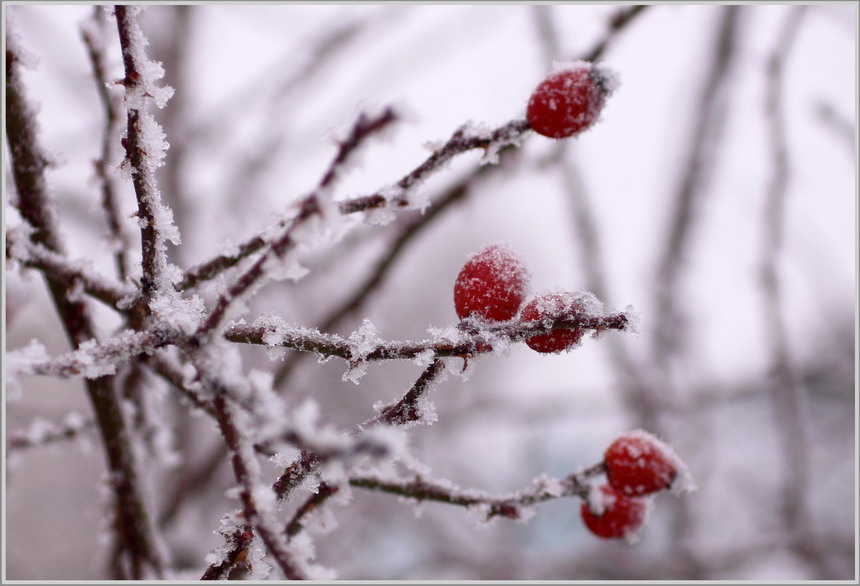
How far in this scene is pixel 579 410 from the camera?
15.5ft

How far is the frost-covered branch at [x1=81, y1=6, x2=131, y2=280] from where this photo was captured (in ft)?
4.56

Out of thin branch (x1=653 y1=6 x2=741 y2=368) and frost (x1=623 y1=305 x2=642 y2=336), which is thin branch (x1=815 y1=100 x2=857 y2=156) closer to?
thin branch (x1=653 y1=6 x2=741 y2=368)

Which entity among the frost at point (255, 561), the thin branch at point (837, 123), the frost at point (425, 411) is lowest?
the frost at point (255, 561)

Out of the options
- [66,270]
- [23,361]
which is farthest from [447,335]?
[66,270]

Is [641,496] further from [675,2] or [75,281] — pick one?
[675,2]

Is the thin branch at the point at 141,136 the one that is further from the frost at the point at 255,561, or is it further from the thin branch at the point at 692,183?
the thin branch at the point at 692,183

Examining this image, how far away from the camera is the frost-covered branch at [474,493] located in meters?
1.11

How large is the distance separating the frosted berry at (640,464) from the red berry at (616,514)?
0.39 ft

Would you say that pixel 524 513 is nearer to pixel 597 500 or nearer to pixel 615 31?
pixel 597 500

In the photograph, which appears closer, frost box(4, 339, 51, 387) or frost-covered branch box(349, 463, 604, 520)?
frost box(4, 339, 51, 387)

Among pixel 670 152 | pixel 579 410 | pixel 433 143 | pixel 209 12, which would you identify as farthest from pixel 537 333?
pixel 209 12

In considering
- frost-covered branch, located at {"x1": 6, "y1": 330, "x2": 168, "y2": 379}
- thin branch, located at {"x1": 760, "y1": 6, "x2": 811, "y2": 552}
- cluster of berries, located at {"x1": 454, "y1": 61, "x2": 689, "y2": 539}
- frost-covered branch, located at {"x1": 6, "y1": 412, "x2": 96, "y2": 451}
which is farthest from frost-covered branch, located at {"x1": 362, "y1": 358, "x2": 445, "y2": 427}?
thin branch, located at {"x1": 760, "y1": 6, "x2": 811, "y2": 552}

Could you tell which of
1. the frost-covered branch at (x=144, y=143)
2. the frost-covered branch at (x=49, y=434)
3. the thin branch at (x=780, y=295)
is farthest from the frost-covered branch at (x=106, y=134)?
the thin branch at (x=780, y=295)

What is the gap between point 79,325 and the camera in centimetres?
124
